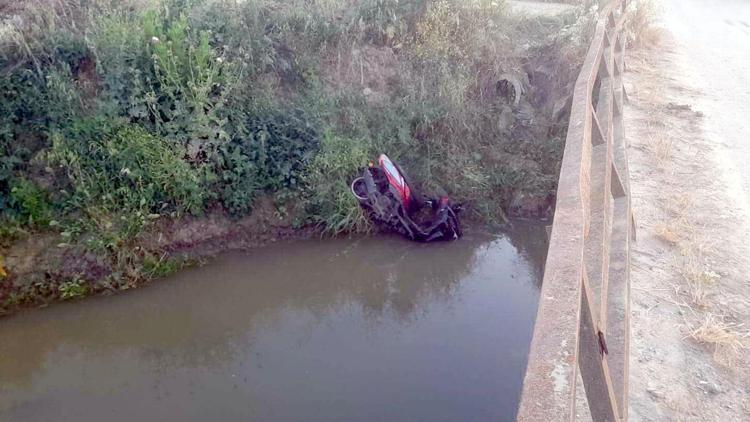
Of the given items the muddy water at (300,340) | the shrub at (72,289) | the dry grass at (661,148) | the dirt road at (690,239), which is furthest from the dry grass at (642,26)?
the shrub at (72,289)

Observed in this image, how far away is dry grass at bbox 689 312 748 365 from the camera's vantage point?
3652 millimetres

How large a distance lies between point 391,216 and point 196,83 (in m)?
2.98

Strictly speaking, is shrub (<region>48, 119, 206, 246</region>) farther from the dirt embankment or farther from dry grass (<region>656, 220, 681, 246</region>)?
dry grass (<region>656, 220, 681, 246</region>)

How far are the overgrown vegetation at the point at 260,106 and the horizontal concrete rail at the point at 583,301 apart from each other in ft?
14.3

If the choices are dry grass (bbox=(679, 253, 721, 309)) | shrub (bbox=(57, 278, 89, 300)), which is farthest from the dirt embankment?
dry grass (bbox=(679, 253, 721, 309))

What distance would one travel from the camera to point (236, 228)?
7.84 meters

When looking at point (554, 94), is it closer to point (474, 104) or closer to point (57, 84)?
point (474, 104)

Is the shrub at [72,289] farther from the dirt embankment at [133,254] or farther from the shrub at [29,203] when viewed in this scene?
the shrub at [29,203]

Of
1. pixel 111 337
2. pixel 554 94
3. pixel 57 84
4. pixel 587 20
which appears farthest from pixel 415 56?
pixel 111 337

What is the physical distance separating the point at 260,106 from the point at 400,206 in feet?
7.54

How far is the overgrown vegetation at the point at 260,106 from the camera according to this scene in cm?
713

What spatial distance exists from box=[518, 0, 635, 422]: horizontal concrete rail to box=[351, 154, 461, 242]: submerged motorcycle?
11.6ft

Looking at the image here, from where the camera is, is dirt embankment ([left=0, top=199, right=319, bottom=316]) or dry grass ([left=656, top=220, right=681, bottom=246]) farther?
dirt embankment ([left=0, top=199, right=319, bottom=316])

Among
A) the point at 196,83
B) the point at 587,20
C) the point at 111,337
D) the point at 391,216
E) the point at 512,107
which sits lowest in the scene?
the point at 111,337
